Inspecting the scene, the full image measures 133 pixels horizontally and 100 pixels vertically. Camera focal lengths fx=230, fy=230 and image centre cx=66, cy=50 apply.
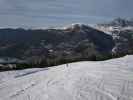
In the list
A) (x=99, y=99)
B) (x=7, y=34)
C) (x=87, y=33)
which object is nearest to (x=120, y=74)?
(x=99, y=99)

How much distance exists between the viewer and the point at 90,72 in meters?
6.36

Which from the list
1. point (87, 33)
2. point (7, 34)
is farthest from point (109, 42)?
point (7, 34)

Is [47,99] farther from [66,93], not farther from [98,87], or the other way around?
[98,87]

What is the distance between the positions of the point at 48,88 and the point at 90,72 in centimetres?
137

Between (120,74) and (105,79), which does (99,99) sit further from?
(120,74)

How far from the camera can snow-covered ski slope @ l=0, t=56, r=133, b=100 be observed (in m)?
5.07

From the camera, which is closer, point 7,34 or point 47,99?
point 47,99

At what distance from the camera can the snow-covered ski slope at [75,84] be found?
5.07 metres

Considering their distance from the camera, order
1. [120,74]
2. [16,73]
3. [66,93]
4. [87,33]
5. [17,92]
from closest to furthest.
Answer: [66,93]
[17,92]
[120,74]
[16,73]
[87,33]

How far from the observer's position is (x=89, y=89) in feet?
17.4

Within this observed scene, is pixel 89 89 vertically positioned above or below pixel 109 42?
above

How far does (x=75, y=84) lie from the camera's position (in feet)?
18.5

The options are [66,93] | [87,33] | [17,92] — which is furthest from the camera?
[87,33]

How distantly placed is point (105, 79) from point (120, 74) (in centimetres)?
57
